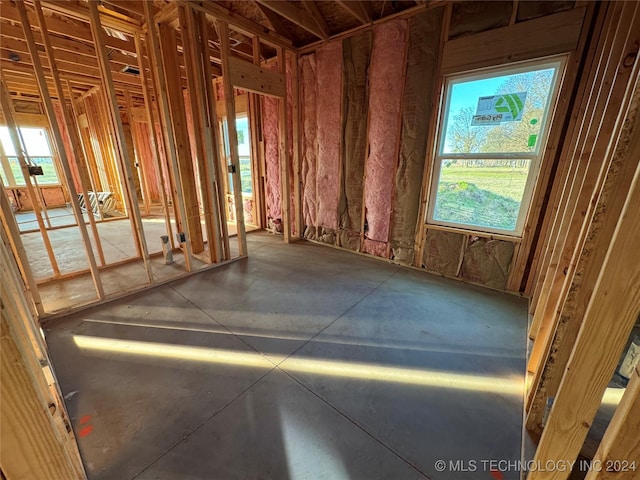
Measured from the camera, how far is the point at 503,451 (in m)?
1.27

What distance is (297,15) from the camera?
312cm

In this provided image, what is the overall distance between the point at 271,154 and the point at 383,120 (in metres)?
2.24

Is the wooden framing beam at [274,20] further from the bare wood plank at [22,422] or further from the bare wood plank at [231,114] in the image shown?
the bare wood plank at [22,422]

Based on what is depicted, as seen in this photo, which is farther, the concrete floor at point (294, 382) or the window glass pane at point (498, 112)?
the window glass pane at point (498, 112)

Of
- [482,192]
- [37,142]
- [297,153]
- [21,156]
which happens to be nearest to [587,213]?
[482,192]

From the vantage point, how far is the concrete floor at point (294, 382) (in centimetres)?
123

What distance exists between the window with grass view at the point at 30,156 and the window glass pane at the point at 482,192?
9.53m

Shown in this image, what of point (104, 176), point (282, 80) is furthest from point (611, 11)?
point (104, 176)

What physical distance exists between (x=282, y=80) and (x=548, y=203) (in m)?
3.64

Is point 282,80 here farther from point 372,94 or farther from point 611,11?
point 611,11

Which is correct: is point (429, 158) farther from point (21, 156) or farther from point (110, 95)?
point (21, 156)

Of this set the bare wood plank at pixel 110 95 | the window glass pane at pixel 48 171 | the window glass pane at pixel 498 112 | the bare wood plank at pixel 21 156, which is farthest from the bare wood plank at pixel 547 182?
the window glass pane at pixel 48 171

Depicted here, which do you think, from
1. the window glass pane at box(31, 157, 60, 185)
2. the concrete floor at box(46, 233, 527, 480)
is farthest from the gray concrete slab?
the window glass pane at box(31, 157, 60, 185)

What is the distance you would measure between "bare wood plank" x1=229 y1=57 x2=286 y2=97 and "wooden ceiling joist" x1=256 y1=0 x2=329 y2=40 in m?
0.66
